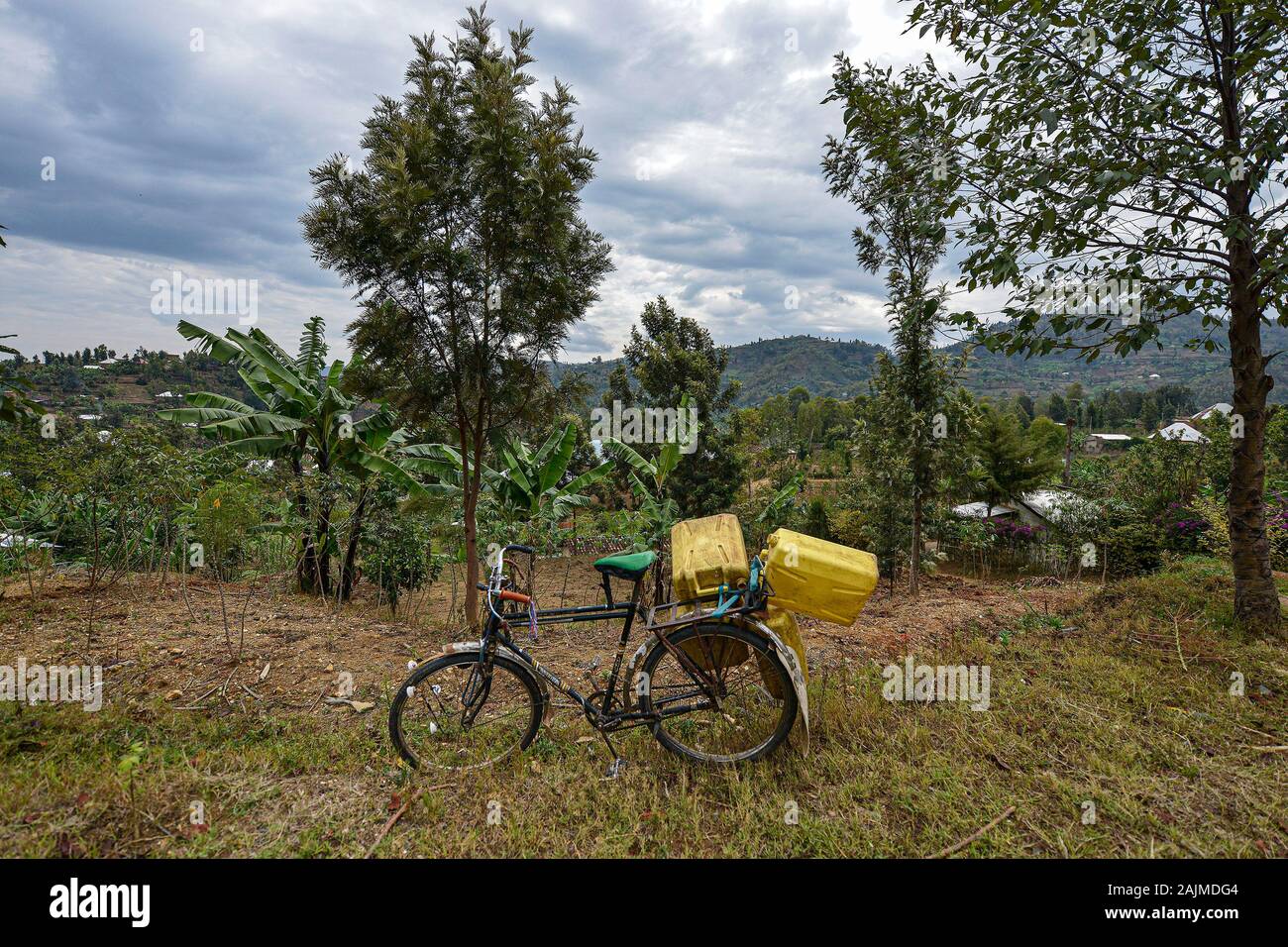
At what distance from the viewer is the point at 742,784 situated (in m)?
3.06

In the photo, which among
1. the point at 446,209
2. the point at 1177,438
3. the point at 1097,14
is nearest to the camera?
the point at 1097,14

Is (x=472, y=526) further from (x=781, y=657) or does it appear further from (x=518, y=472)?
(x=781, y=657)

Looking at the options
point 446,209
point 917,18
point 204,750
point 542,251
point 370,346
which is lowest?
point 204,750

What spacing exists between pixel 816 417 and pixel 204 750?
65890mm

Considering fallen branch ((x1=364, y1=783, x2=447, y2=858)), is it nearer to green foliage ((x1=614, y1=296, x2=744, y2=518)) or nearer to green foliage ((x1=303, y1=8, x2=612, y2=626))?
green foliage ((x1=303, y1=8, x2=612, y2=626))

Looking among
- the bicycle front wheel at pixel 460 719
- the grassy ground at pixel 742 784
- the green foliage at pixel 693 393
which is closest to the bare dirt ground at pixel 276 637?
the grassy ground at pixel 742 784

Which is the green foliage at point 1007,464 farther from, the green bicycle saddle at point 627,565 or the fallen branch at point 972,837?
the green bicycle saddle at point 627,565

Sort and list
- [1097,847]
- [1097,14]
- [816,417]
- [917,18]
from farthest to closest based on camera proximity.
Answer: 1. [816,417]
2. [917,18]
3. [1097,14]
4. [1097,847]

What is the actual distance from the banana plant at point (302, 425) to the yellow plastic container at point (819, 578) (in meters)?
7.71

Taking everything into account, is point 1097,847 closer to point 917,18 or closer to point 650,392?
point 917,18

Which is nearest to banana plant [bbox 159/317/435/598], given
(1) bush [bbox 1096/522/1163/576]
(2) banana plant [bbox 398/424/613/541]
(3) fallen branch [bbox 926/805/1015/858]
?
(2) banana plant [bbox 398/424/613/541]

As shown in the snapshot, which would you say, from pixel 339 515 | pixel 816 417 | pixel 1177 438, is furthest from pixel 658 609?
pixel 816 417

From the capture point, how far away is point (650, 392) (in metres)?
14.3

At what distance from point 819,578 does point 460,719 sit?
8.48 feet
